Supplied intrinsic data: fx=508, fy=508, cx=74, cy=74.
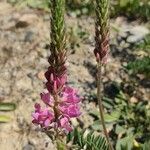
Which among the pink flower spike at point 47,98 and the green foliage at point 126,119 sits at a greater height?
the pink flower spike at point 47,98

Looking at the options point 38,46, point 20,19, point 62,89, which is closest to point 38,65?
point 38,46

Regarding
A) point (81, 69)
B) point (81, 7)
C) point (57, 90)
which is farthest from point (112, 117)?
point (57, 90)

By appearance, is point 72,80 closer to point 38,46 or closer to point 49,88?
point 38,46

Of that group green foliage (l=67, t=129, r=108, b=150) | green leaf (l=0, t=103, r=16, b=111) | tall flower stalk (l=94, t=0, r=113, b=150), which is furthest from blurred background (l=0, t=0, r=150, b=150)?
tall flower stalk (l=94, t=0, r=113, b=150)

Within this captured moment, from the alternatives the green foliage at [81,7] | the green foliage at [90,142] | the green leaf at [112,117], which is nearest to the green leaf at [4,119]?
the green leaf at [112,117]

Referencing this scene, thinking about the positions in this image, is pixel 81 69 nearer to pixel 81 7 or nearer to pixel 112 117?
pixel 112 117

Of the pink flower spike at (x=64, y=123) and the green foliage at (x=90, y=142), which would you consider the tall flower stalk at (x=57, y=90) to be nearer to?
the pink flower spike at (x=64, y=123)
